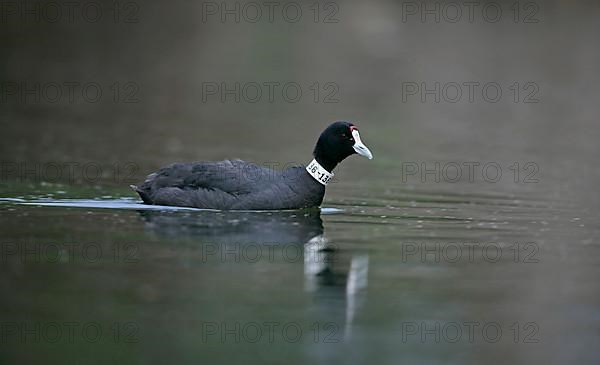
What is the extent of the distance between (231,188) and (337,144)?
142cm

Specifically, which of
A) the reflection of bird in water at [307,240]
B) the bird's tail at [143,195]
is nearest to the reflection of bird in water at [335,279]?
the reflection of bird in water at [307,240]

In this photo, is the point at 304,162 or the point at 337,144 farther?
the point at 304,162

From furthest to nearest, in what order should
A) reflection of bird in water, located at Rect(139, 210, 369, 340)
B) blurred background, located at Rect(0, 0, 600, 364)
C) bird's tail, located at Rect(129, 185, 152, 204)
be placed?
bird's tail, located at Rect(129, 185, 152, 204) → reflection of bird in water, located at Rect(139, 210, 369, 340) → blurred background, located at Rect(0, 0, 600, 364)

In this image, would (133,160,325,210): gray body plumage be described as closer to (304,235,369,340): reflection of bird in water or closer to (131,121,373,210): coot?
(131,121,373,210): coot

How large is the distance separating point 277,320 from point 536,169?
1049 cm

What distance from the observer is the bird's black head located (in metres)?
13.8

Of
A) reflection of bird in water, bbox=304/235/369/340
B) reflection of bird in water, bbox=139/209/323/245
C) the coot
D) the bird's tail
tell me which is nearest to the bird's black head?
the coot

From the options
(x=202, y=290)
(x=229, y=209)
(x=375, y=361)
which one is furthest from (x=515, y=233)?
(x=375, y=361)

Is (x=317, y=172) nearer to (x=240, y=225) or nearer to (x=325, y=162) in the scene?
(x=325, y=162)

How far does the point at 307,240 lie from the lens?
12.0 meters

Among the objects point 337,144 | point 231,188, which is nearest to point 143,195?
point 231,188

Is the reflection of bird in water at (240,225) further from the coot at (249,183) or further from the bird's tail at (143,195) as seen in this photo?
the bird's tail at (143,195)

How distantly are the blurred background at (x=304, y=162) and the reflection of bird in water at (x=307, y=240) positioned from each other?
40mm

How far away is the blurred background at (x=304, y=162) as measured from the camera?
876 cm
